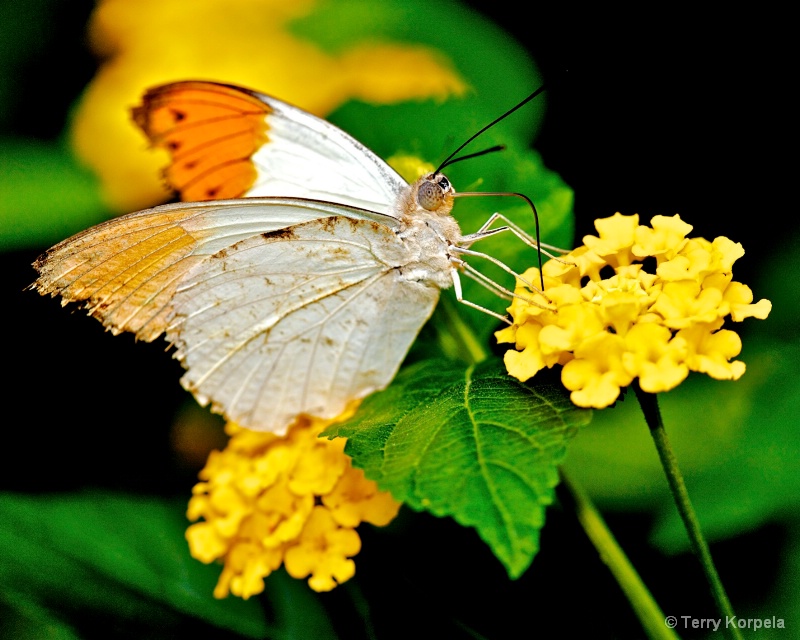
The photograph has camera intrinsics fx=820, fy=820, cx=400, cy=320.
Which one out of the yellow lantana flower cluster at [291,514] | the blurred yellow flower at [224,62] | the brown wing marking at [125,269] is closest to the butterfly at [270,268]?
the brown wing marking at [125,269]

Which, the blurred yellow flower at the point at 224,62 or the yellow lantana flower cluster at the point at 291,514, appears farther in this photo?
the blurred yellow flower at the point at 224,62

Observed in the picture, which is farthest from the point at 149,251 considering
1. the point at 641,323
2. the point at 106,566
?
the point at 641,323

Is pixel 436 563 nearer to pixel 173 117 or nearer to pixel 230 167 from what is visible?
pixel 230 167

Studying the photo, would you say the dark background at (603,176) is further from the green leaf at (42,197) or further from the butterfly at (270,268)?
the butterfly at (270,268)

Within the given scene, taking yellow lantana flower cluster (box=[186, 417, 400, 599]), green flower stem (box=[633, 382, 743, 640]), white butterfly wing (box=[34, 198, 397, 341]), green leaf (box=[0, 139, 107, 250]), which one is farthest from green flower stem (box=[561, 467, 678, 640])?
green leaf (box=[0, 139, 107, 250])

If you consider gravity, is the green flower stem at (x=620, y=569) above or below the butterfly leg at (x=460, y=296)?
below

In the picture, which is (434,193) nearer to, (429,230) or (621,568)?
(429,230)
